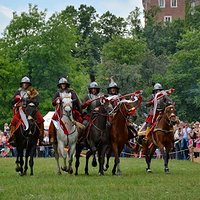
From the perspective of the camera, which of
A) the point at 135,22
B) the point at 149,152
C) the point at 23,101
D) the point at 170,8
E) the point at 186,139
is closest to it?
the point at 23,101

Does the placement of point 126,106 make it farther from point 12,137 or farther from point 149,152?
point 12,137

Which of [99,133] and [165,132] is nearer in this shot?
[99,133]

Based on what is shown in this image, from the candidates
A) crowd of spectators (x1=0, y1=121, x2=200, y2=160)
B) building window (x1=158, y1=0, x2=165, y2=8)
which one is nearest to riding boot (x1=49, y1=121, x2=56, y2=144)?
crowd of spectators (x1=0, y1=121, x2=200, y2=160)

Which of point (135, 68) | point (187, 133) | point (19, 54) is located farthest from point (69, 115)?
point (135, 68)

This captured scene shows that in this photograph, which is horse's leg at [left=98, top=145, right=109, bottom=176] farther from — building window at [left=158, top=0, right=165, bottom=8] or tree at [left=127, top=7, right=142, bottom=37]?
building window at [left=158, top=0, right=165, bottom=8]

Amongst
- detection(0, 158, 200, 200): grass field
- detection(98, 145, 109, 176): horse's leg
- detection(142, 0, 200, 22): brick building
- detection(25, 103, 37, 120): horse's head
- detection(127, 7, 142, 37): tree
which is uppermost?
detection(142, 0, 200, 22): brick building

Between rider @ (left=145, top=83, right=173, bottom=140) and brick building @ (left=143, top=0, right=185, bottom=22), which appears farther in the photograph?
brick building @ (left=143, top=0, right=185, bottom=22)

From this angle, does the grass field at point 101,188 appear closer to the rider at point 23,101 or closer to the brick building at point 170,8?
the rider at point 23,101

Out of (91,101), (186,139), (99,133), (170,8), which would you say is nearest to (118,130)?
(99,133)

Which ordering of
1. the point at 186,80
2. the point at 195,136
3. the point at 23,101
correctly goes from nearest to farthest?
the point at 23,101 < the point at 195,136 < the point at 186,80

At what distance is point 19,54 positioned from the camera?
7062 centimetres

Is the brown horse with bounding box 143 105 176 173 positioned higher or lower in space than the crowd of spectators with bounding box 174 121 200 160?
lower

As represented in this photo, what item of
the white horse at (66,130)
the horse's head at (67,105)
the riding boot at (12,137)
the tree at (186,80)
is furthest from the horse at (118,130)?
the tree at (186,80)

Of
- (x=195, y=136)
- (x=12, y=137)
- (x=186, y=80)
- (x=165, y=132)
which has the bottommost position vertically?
(x=12, y=137)
